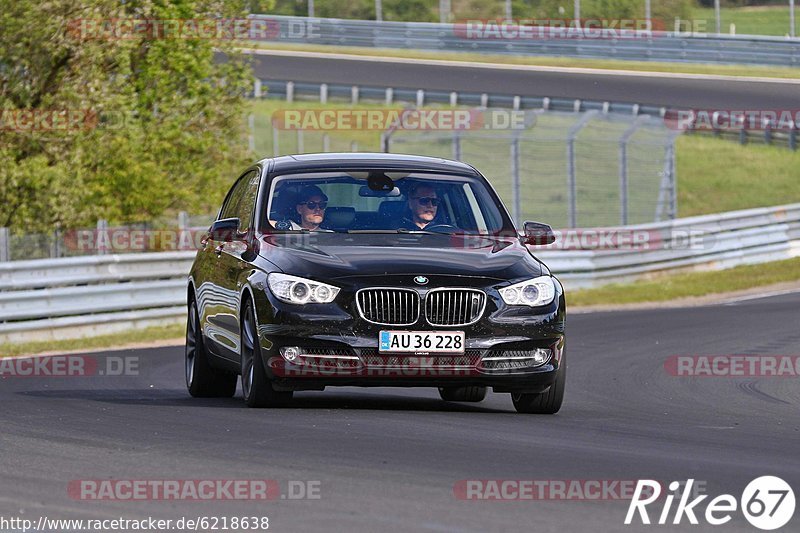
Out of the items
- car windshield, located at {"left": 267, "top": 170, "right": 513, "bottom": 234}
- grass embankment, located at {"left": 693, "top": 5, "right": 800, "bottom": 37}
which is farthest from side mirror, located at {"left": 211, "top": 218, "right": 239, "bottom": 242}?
grass embankment, located at {"left": 693, "top": 5, "right": 800, "bottom": 37}

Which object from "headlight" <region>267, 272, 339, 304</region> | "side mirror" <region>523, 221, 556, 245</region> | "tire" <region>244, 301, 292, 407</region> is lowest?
"tire" <region>244, 301, 292, 407</region>

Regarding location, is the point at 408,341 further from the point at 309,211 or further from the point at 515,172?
the point at 515,172

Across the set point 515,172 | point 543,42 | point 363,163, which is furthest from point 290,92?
point 363,163

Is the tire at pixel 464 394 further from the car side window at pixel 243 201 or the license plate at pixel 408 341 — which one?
the license plate at pixel 408 341

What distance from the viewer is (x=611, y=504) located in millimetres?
6699

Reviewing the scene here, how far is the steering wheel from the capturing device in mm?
11055

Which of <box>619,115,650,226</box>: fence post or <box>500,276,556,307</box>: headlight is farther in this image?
<box>619,115,650,226</box>: fence post

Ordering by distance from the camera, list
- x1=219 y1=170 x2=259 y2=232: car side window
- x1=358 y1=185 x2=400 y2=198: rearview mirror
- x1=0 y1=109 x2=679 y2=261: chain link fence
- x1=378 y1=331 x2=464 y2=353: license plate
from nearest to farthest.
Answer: x1=378 y1=331 x2=464 y2=353: license plate
x1=358 y1=185 x2=400 y2=198: rearview mirror
x1=219 y1=170 x2=259 y2=232: car side window
x1=0 y1=109 x2=679 y2=261: chain link fence

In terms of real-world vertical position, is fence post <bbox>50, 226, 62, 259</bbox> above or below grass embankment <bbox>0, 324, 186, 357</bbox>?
above

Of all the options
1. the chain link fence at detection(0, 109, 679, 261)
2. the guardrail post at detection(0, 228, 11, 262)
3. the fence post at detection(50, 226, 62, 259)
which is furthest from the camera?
the chain link fence at detection(0, 109, 679, 261)

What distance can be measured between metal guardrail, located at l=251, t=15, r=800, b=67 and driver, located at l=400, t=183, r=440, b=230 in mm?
37480

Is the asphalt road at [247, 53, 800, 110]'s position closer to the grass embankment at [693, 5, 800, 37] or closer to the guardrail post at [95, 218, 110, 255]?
the grass embankment at [693, 5, 800, 37]

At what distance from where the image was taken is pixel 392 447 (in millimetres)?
8367

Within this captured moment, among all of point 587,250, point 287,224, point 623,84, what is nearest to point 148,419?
point 287,224
